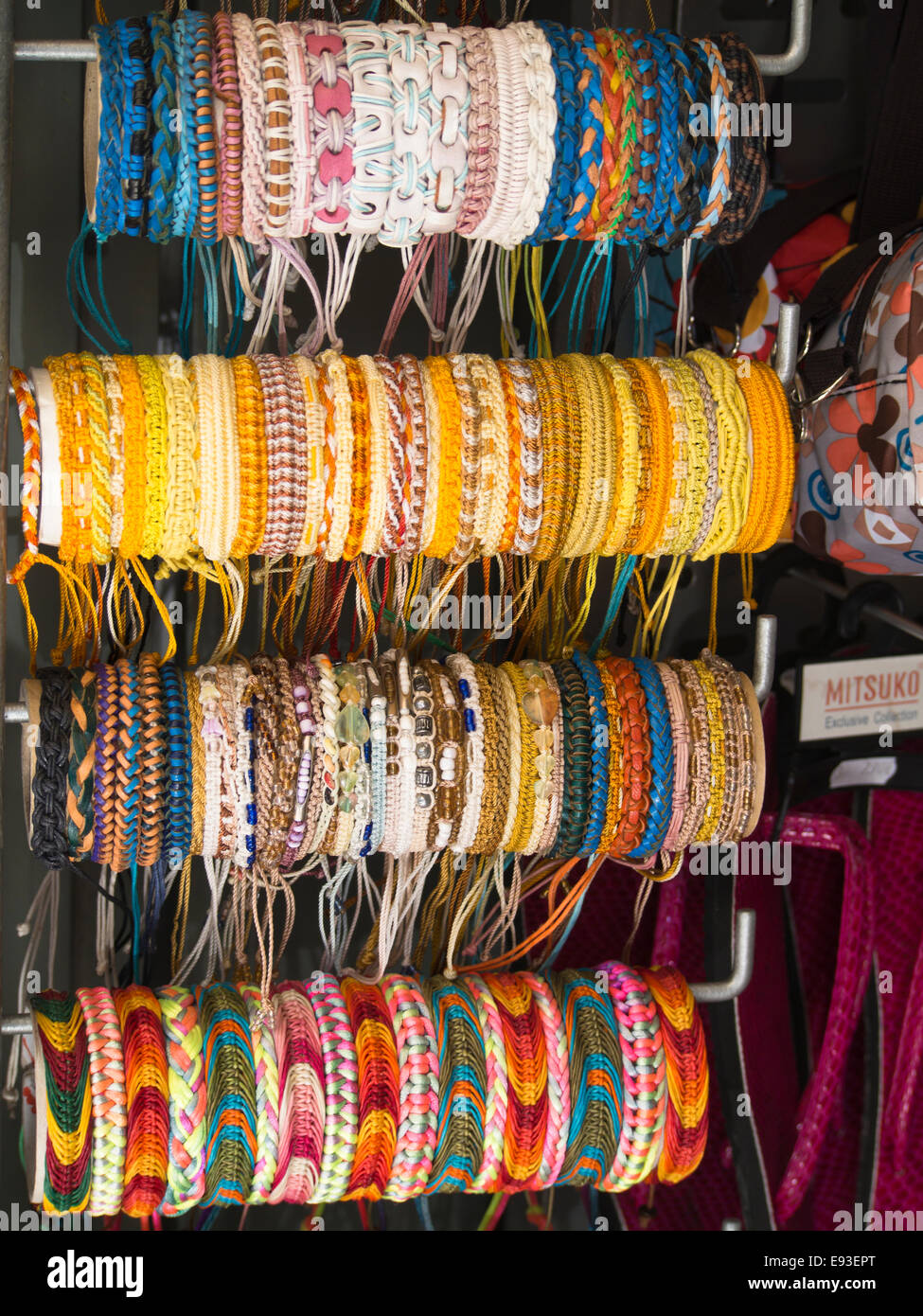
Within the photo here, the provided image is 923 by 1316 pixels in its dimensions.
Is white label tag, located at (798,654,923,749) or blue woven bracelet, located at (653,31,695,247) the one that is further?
white label tag, located at (798,654,923,749)

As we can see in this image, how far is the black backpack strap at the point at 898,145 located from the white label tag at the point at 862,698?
332 mm

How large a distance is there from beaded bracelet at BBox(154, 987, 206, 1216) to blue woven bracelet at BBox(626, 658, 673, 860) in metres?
0.32

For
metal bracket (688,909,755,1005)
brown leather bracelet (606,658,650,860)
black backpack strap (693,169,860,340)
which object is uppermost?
black backpack strap (693,169,860,340)

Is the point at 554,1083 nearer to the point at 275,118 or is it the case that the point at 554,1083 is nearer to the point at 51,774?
the point at 51,774

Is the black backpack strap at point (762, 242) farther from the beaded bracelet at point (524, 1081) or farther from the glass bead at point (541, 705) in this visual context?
the beaded bracelet at point (524, 1081)

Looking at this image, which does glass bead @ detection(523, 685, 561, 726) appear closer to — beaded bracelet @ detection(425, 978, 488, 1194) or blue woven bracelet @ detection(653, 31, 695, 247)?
beaded bracelet @ detection(425, 978, 488, 1194)

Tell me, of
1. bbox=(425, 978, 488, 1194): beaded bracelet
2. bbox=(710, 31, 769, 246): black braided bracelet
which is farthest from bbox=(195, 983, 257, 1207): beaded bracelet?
bbox=(710, 31, 769, 246): black braided bracelet

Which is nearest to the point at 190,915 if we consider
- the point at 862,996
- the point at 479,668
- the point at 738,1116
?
the point at 479,668

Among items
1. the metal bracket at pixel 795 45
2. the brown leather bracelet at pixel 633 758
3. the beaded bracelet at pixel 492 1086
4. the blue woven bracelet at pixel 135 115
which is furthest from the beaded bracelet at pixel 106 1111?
the metal bracket at pixel 795 45

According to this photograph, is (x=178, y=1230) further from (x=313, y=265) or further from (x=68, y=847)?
(x=313, y=265)

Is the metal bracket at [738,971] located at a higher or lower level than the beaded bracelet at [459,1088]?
higher

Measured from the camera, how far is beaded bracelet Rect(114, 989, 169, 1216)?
84 centimetres

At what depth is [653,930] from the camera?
1171mm

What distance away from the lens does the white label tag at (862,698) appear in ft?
3.52
